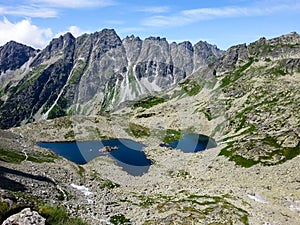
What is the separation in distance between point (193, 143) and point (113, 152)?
42.7m

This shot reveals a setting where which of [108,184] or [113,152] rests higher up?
[108,184]

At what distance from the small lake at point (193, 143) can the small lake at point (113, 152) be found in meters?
17.8

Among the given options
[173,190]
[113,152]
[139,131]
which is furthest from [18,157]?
[139,131]

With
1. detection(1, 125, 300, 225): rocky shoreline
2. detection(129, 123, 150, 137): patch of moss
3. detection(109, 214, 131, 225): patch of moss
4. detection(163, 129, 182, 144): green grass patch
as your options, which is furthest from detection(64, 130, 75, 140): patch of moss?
detection(109, 214, 131, 225): patch of moss

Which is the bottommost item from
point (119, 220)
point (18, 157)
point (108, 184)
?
point (108, 184)

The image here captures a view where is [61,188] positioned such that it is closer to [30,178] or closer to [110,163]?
[30,178]

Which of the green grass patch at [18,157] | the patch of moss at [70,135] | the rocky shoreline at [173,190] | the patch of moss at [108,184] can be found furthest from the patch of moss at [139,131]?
the patch of moss at [108,184]

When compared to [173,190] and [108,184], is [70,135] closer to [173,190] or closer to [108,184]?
[108,184]

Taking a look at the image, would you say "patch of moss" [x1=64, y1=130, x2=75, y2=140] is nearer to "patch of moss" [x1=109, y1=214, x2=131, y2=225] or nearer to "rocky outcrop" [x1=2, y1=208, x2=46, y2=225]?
"patch of moss" [x1=109, y1=214, x2=131, y2=225]

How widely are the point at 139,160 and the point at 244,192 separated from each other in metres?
57.0

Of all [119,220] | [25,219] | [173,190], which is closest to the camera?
[25,219]

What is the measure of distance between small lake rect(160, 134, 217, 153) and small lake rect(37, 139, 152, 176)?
17821mm

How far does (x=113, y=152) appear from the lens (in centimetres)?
14850

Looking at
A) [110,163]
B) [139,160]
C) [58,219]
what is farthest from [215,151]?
[58,219]
